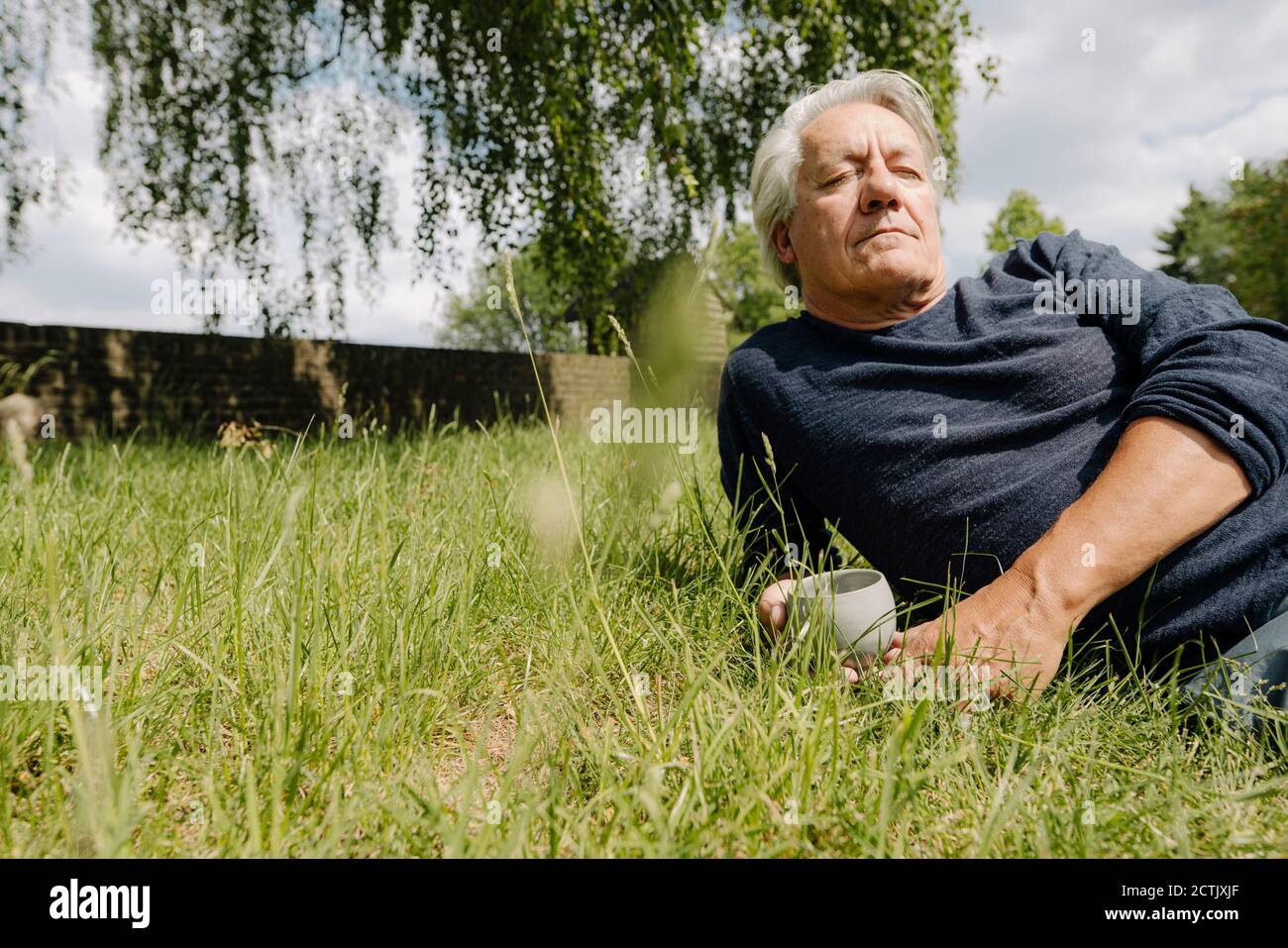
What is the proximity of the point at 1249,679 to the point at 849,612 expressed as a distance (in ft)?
2.70

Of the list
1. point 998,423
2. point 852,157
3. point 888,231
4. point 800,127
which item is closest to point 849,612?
point 998,423

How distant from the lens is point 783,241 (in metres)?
2.48

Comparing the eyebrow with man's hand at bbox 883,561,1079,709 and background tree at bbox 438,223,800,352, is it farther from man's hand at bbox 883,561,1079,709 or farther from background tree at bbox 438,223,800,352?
man's hand at bbox 883,561,1079,709

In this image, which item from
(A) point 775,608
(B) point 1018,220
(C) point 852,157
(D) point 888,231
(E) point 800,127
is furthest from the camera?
(B) point 1018,220

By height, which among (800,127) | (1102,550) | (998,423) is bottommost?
(1102,550)

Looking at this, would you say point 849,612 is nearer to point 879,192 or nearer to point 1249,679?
point 1249,679

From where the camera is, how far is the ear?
2453mm

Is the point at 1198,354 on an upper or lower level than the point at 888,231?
lower

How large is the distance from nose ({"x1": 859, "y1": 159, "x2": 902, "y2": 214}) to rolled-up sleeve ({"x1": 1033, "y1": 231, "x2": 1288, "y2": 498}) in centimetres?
49

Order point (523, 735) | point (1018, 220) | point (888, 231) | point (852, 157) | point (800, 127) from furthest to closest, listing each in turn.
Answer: point (1018, 220)
point (800, 127)
point (852, 157)
point (888, 231)
point (523, 735)

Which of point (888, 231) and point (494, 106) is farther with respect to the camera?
point (494, 106)
